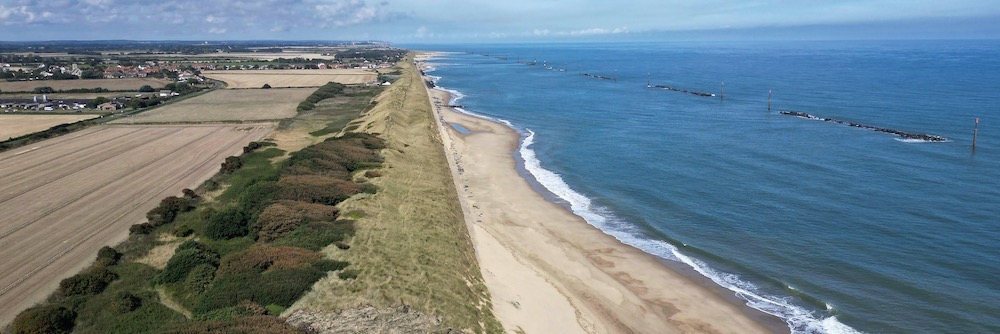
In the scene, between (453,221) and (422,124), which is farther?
(422,124)

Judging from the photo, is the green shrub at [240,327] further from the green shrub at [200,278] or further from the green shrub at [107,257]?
the green shrub at [107,257]

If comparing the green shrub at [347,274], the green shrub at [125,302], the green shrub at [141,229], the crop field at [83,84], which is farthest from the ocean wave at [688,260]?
the crop field at [83,84]

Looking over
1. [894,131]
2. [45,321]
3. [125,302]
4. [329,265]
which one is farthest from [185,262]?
[894,131]

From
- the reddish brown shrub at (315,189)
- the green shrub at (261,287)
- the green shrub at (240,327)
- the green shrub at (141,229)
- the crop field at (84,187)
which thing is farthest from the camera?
the reddish brown shrub at (315,189)

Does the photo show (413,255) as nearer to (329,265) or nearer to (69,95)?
(329,265)

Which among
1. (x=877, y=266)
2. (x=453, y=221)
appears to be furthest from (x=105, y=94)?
(x=877, y=266)

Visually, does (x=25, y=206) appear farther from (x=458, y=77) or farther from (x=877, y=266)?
(x=458, y=77)
